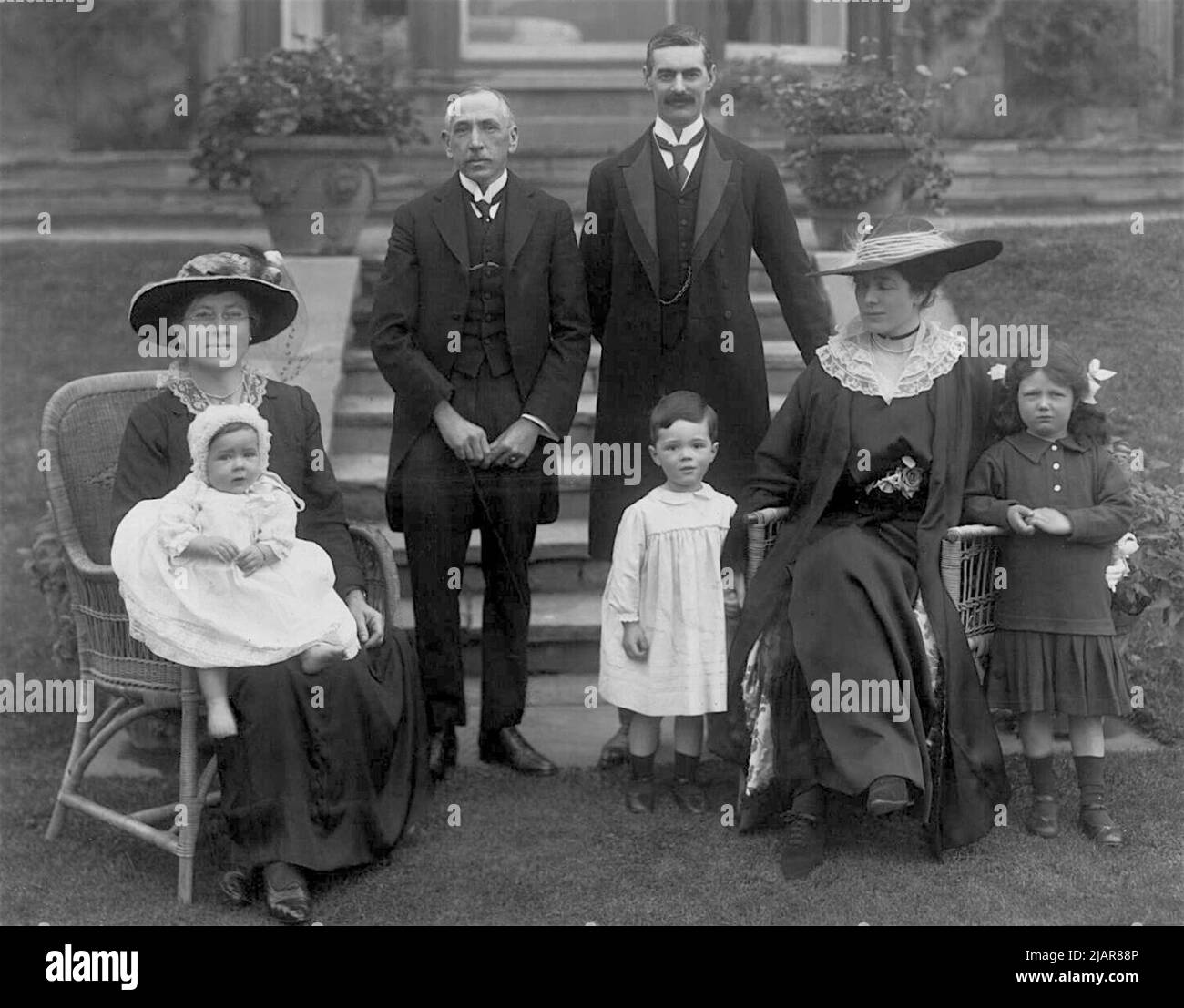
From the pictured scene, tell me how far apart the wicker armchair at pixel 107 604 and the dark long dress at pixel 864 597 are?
105 cm

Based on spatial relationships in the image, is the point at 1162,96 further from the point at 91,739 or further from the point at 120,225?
the point at 91,739

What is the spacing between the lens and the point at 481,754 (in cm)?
495

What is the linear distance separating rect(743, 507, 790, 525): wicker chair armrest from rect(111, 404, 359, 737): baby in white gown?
1116mm

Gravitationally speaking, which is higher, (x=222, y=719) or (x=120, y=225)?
(x=120, y=225)

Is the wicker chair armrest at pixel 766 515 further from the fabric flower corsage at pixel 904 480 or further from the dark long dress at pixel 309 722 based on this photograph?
the dark long dress at pixel 309 722

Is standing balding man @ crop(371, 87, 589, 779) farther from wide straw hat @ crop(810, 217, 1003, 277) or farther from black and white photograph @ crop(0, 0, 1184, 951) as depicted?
wide straw hat @ crop(810, 217, 1003, 277)

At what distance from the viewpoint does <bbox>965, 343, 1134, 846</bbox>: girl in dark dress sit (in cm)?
425

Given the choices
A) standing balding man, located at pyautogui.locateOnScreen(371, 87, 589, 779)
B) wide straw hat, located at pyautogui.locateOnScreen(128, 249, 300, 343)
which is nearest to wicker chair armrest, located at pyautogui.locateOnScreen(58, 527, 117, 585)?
wide straw hat, located at pyautogui.locateOnScreen(128, 249, 300, 343)

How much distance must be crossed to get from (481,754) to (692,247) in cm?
163

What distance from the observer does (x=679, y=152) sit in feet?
15.5

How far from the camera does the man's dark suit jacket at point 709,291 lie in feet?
15.5

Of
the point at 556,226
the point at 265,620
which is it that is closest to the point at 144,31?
the point at 556,226

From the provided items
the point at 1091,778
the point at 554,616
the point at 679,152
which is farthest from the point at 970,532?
the point at 554,616

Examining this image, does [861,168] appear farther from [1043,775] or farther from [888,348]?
[1043,775]
